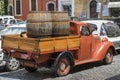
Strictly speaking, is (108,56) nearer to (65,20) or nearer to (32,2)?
(65,20)

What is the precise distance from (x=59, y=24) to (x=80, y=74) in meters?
1.72

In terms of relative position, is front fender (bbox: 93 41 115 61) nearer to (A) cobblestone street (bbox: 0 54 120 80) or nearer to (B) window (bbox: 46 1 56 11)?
(A) cobblestone street (bbox: 0 54 120 80)

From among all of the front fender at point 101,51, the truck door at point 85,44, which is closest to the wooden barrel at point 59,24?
the truck door at point 85,44

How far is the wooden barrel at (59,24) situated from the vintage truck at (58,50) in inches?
9.6

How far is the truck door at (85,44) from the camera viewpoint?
39.6ft

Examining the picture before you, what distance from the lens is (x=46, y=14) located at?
1112 cm

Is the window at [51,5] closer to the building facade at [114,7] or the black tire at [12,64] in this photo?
the building facade at [114,7]

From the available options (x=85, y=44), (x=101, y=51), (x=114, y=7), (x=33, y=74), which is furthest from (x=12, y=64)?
(x=114, y=7)

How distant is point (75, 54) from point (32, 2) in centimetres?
3921

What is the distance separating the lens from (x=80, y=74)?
38.5ft

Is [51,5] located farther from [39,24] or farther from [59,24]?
[39,24]

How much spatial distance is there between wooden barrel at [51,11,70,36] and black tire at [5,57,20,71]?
1874 mm

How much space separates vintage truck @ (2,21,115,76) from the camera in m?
10.6

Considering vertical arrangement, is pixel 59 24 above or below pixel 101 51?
above
